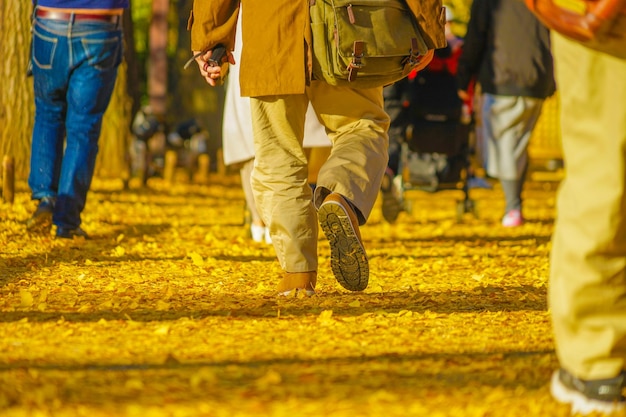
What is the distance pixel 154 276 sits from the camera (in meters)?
7.14

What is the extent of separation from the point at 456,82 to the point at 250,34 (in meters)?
5.40

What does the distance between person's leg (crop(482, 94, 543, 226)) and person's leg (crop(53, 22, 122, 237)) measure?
3.35m

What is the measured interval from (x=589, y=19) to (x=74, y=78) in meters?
5.49

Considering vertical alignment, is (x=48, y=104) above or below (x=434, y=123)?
above

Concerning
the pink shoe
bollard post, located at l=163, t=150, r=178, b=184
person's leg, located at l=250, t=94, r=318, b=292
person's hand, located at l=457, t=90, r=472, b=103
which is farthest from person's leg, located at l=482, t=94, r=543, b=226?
bollard post, located at l=163, t=150, r=178, b=184

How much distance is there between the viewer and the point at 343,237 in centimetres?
543

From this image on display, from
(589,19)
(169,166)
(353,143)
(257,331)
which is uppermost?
(589,19)

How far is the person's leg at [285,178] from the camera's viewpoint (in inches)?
230

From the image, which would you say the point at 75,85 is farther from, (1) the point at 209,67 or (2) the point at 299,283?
(2) the point at 299,283

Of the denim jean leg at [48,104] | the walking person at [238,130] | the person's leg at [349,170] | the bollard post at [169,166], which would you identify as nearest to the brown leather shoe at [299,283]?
the person's leg at [349,170]

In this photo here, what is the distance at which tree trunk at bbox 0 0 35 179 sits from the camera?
12.7 m

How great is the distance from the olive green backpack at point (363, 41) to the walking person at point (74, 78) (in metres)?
3.18

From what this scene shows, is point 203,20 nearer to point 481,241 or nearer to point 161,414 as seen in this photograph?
point 161,414

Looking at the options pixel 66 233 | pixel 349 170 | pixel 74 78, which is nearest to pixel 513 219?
pixel 66 233
